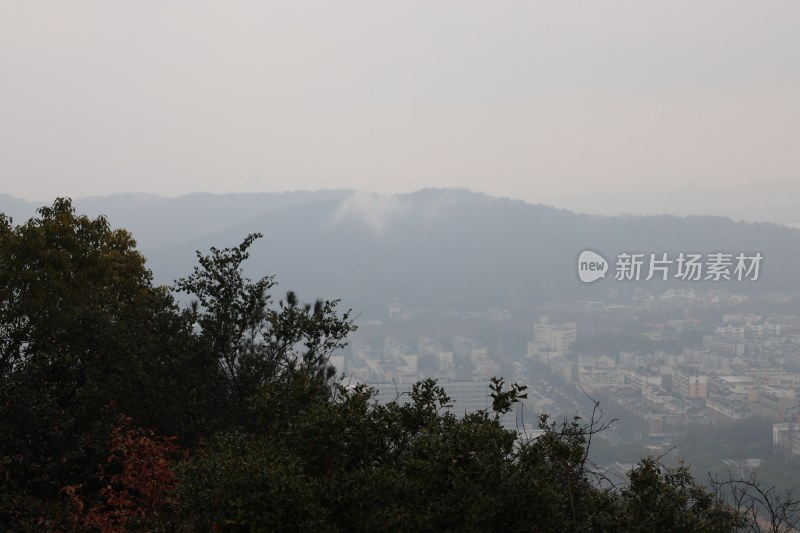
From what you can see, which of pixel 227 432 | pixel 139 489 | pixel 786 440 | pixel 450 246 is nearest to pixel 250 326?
pixel 139 489

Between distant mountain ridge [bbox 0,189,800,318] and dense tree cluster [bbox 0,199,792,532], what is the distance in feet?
259

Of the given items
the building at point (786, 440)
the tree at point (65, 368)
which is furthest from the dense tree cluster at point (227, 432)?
the building at point (786, 440)

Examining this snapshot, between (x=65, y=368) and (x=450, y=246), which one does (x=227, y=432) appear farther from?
(x=450, y=246)

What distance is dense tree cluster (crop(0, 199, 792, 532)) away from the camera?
3379 millimetres

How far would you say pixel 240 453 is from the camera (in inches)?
152

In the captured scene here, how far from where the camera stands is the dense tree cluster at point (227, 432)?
3379 millimetres

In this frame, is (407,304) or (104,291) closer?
(104,291)

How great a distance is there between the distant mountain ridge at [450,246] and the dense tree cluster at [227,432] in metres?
79.0

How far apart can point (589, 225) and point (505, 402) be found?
118 m

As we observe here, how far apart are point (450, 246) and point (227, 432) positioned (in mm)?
113759

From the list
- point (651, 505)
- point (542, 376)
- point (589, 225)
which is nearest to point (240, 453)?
point (651, 505)

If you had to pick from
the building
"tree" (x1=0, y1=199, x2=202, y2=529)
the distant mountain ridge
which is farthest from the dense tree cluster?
the distant mountain ridge

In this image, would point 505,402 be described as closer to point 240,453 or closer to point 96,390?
point 240,453

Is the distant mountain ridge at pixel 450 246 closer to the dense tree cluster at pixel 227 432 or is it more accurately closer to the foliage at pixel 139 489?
the dense tree cluster at pixel 227 432
